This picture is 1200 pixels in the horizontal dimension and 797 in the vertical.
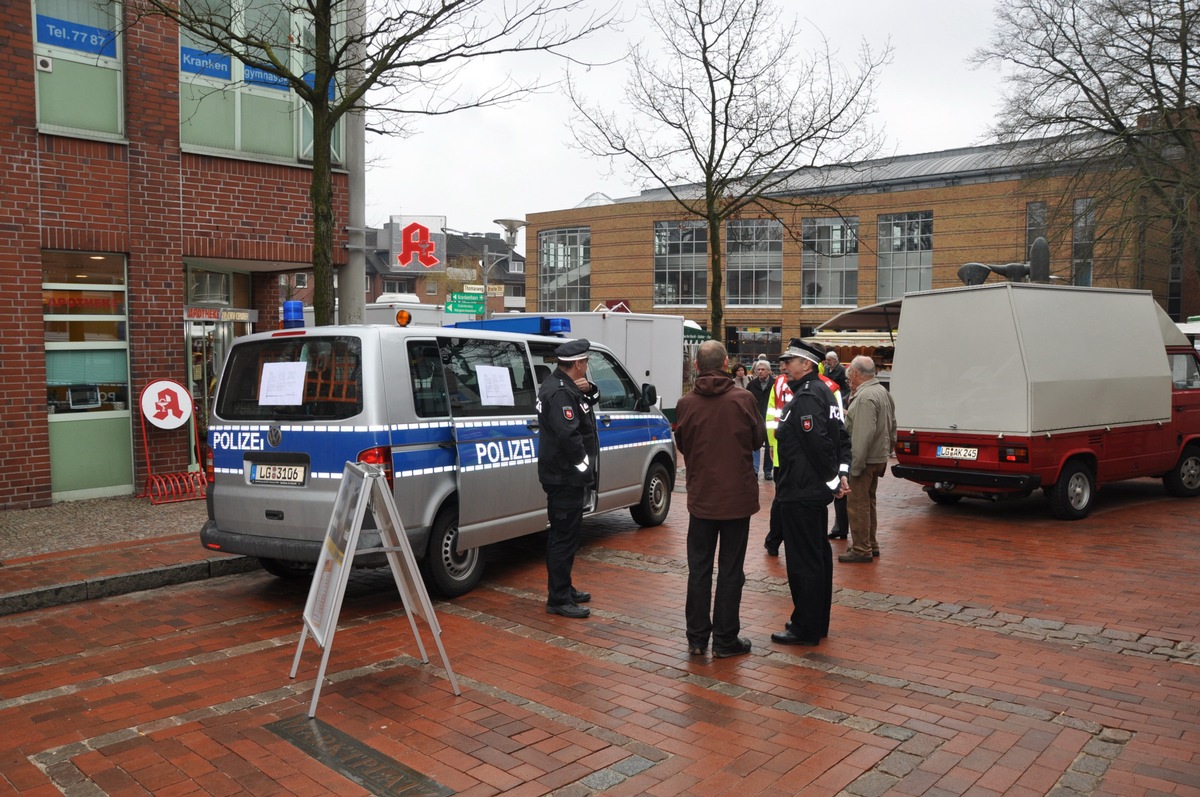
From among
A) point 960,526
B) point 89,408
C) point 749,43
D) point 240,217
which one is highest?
point 749,43

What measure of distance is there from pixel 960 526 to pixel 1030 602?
3.64 m

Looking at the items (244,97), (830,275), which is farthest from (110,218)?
(830,275)

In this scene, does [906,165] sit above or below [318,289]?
above

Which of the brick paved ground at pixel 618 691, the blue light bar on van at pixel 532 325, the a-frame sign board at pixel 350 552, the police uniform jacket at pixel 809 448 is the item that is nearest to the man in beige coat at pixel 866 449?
the brick paved ground at pixel 618 691

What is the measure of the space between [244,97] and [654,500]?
7190mm

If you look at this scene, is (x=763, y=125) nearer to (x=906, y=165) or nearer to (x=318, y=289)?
(x=318, y=289)

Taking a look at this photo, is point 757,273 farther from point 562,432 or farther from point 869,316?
point 562,432

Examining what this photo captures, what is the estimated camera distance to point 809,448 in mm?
6023

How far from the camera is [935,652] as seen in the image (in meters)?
6.01

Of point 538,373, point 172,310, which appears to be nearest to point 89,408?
point 172,310

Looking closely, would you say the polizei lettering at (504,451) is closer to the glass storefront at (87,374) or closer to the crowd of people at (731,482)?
the crowd of people at (731,482)

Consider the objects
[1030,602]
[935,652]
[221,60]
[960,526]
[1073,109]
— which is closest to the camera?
[935,652]

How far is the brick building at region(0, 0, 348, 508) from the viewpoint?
10.4 metres

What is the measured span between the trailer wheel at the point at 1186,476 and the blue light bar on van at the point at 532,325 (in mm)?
8342
